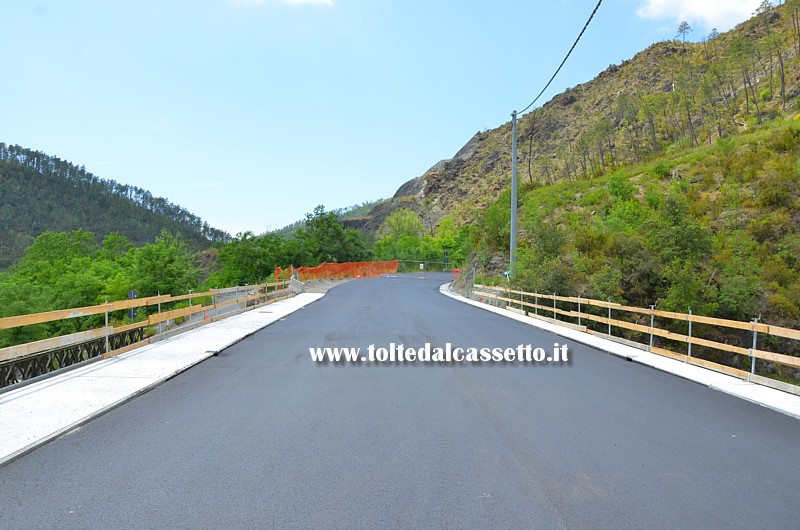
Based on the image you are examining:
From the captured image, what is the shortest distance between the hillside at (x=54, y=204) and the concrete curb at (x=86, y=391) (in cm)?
14902

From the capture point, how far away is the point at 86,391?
7512 mm

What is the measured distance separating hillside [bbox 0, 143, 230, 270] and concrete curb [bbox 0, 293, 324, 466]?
149 metres

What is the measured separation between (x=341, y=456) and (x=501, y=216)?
1320 inches

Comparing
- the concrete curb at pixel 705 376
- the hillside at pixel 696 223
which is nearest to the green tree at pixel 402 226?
the hillside at pixel 696 223

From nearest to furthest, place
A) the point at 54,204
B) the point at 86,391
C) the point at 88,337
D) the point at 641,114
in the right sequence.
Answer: the point at 86,391 < the point at 88,337 < the point at 641,114 < the point at 54,204

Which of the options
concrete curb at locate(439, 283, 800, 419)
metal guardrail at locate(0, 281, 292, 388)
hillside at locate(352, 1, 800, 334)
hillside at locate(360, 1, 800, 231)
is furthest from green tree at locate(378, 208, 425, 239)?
concrete curb at locate(439, 283, 800, 419)

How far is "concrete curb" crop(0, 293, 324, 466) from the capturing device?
5.59m

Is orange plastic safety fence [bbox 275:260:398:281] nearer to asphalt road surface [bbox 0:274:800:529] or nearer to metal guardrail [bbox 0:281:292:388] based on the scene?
metal guardrail [bbox 0:281:292:388]

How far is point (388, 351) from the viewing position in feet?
38.0

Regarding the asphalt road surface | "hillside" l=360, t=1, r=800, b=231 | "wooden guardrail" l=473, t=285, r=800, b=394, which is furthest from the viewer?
"hillside" l=360, t=1, r=800, b=231

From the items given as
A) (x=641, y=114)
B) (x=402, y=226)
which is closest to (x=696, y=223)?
(x=641, y=114)

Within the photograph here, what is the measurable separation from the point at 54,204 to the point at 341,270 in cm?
14885

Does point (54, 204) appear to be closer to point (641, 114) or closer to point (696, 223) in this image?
point (641, 114)

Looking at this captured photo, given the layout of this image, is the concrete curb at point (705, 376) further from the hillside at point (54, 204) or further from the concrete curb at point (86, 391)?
the hillside at point (54, 204)
